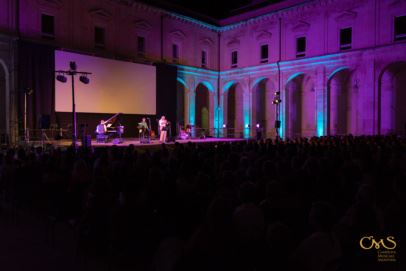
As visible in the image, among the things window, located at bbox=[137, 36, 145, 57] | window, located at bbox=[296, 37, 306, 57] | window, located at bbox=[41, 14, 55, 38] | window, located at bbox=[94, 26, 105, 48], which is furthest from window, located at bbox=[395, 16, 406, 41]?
window, located at bbox=[41, 14, 55, 38]

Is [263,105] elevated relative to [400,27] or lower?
lower

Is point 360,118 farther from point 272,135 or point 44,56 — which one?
point 44,56

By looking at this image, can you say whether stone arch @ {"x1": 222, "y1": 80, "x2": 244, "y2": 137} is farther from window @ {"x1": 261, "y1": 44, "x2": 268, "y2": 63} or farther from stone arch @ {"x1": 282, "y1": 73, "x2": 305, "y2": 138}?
stone arch @ {"x1": 282, "y1": 73, "x2": 305, "y2": 138}

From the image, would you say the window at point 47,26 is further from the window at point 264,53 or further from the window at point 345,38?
the window at point 345,38

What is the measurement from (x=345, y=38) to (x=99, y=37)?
60.2 feet

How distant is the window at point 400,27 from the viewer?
22.7m

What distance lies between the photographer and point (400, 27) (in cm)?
2286

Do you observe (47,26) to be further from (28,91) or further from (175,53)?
(175,53)

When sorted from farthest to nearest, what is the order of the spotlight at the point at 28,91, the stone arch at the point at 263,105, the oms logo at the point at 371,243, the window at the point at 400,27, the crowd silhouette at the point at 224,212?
the stone arch at the point at 263,105 < the window at the point at 400,27 < the spotlight at the point at 28,91 < the oms logo at the point at 371,243 < the crowd silhouette at the point at 224,212

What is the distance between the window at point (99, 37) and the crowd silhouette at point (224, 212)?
60.8ft

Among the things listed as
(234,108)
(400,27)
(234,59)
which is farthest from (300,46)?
(234,108)

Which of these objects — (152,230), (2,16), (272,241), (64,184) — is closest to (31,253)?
(64,184)

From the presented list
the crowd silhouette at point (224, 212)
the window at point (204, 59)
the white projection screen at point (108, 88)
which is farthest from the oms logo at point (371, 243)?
the window at point (204, 59)

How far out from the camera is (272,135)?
A: 3136 cm
